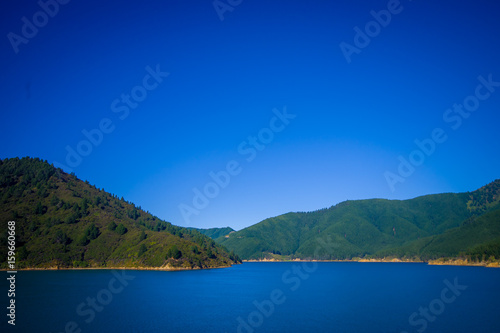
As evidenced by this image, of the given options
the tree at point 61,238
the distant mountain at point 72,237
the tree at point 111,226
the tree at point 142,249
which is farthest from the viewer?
the tree at point 111,226

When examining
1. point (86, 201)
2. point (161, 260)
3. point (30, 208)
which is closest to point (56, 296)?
point (161, 260)

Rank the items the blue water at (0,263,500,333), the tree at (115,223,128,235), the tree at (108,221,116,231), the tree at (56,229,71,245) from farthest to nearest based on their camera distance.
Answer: the tree at (108,221,116,231) < the tree at (115,223,128,235) < the tree at (56,229,71,245) < the blue water at (0,263,500,333)

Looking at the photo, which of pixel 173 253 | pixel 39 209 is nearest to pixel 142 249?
pixel 173 253

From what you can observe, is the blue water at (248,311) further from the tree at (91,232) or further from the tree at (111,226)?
the tree at (111,226)

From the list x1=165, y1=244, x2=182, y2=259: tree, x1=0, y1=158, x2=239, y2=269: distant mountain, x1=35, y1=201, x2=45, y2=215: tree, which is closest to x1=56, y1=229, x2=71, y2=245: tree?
x1=0, y1=158, x2=239, y2=269: distant mountain

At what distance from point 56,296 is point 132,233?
112 metres

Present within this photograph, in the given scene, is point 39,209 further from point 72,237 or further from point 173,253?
point 173,253

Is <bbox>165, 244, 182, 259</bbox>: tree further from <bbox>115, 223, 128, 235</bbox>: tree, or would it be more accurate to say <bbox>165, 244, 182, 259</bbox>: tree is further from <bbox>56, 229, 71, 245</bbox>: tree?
<bbox>56, 229, 71, 245</bbox>: tree

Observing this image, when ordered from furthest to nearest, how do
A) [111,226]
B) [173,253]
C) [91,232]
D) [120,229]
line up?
[111,226] → [120,229] → [91,232] → [173,253]

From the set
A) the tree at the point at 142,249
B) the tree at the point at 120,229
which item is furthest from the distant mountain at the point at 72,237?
the tree at the point at 142,249

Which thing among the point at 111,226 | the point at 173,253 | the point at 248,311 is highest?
the point at 111,226

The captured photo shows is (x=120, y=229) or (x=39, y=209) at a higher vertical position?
(x=39, y=209)

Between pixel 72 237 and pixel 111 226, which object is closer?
pixel 72 237

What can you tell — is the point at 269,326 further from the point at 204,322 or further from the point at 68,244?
the point at 68,244
